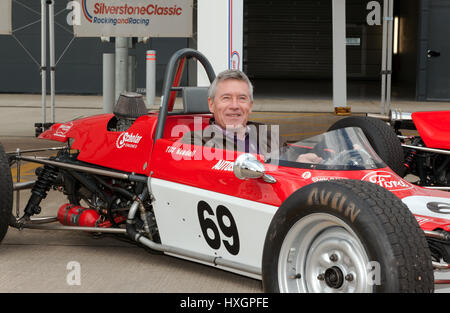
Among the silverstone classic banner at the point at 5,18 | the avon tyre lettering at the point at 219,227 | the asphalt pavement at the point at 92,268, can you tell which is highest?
the silverstone classic banner at the point at 5,18

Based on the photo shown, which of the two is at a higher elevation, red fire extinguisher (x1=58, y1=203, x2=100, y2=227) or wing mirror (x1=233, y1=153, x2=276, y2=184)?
wing mirror (x1=233, y1=153, x2=276, y2=184)

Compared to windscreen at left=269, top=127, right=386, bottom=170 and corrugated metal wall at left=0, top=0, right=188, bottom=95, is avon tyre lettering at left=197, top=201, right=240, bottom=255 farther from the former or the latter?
corrugated metal wall at left=0, top=0, right=188, bottom=95

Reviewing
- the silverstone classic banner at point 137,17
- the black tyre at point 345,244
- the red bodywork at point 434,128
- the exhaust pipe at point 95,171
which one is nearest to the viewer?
the black tyre at point 345,244

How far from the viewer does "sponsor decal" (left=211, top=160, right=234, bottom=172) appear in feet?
13.4

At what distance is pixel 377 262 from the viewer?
2.96 meters

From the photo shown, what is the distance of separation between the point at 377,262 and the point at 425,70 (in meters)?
20.0

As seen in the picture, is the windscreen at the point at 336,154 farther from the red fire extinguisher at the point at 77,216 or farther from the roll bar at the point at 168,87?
the red fire extinguisher at the point at 77,216

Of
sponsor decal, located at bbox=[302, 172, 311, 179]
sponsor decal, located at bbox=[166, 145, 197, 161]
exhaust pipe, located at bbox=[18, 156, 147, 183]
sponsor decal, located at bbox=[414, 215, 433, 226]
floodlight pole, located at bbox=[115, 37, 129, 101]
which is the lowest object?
sponsor decal, located at bbox=[414, 215, 433, 226]

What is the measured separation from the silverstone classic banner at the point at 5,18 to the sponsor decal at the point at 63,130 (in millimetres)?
6675

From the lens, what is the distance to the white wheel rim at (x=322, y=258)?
317 centimetres

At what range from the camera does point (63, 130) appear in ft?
18.2

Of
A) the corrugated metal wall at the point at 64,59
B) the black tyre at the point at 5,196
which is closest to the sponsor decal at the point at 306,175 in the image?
the black tyre at the point at 5,196

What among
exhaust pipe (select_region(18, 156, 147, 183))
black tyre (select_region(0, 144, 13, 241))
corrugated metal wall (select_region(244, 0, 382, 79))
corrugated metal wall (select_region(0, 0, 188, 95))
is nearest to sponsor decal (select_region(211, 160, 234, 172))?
exhaust pipe (select_region(18, 156, 147, 183))
